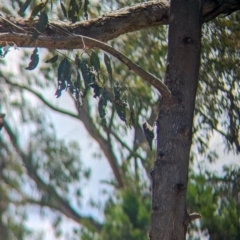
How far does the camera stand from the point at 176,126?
337 inches

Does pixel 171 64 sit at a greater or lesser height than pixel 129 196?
lesser

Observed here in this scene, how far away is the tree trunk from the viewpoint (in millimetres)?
8250

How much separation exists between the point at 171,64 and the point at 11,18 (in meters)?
1.62

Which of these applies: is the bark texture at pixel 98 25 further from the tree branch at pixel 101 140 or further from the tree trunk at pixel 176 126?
the tree branch at pixel 101 140

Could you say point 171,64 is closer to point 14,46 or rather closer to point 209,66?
point 14,46

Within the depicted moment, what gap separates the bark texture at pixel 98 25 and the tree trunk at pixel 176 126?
1.38 ft

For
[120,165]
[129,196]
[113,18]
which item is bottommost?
[113,18]

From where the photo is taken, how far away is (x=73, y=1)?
9.23 metres

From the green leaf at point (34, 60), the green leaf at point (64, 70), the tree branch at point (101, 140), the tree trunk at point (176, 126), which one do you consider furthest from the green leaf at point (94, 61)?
the tree branch at point (101, 140)

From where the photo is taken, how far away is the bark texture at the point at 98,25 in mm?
8648

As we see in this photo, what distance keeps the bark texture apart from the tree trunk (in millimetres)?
420

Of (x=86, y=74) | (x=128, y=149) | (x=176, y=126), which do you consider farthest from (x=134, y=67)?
(x=128, y=149)

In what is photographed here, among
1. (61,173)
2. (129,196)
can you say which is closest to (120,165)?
(61,173)

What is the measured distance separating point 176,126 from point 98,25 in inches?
54.8
